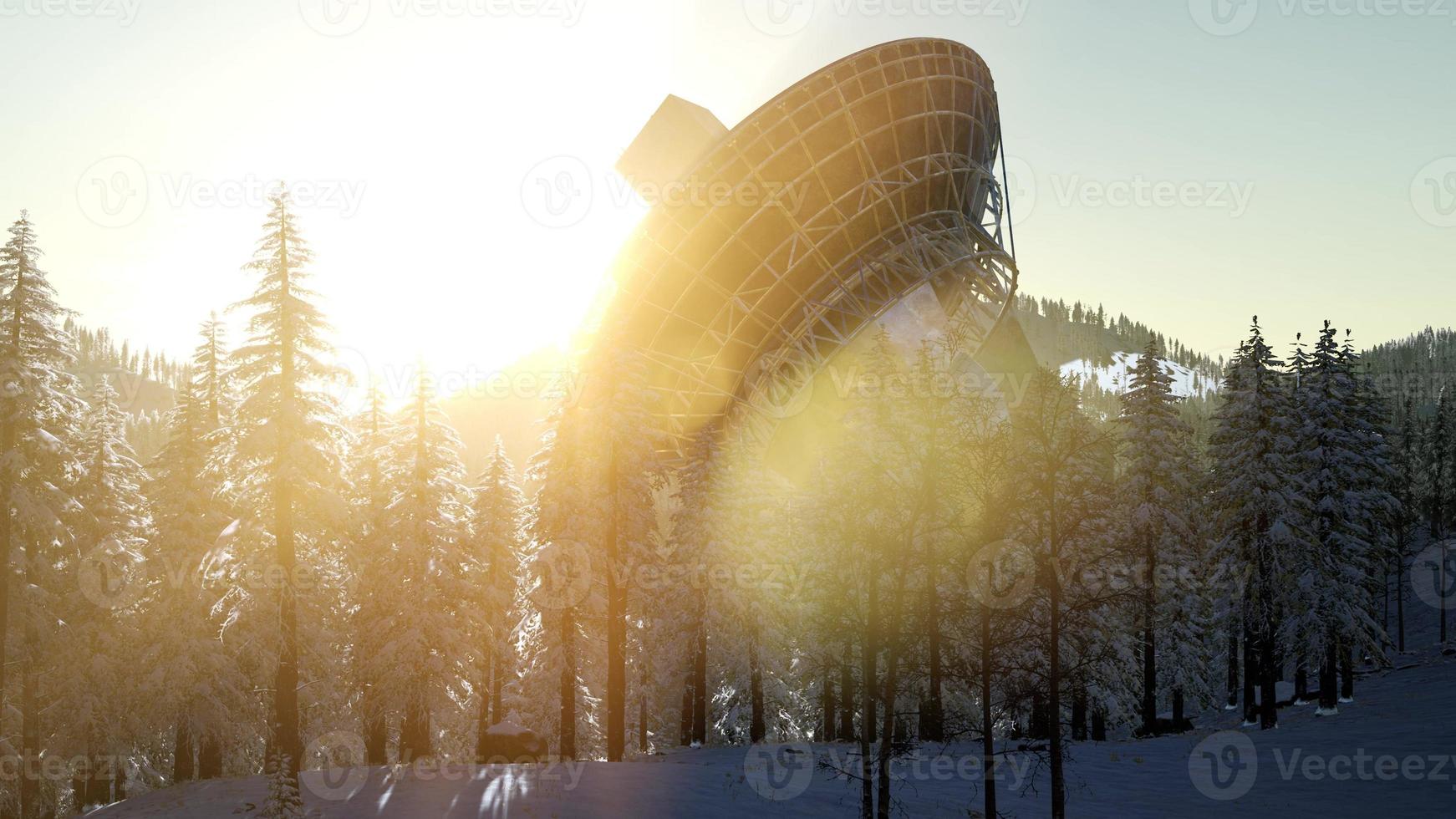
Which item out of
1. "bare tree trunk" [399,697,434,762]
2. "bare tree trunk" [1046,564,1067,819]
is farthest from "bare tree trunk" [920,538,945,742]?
→ "bare tree trunk" [399,697,434,762]

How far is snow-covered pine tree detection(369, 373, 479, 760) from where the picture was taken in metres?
28.8

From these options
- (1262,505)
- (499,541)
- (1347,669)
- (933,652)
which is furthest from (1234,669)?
(499,541)

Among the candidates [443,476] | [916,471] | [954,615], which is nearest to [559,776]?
[954,615]

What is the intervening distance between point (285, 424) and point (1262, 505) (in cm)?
3257

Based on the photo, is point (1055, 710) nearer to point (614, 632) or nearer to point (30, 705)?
point (614, 632)

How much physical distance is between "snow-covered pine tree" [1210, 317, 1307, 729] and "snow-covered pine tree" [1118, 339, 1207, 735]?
165cm

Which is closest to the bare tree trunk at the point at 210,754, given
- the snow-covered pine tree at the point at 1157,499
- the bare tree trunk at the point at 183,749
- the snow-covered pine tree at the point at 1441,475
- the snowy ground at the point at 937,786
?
the bare tree trunk at the point at 183,749

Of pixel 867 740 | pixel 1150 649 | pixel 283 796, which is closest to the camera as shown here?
pixel 283 796

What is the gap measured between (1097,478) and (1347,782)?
1363 centimetres

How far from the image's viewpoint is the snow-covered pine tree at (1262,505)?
103 ft

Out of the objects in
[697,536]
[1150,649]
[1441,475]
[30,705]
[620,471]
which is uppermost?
[1441,475]

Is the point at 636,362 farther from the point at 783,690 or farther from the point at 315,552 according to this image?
the point at 783,690

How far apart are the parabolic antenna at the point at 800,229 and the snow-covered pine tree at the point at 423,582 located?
8875 millimetres

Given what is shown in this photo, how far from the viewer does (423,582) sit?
96.9 ft
